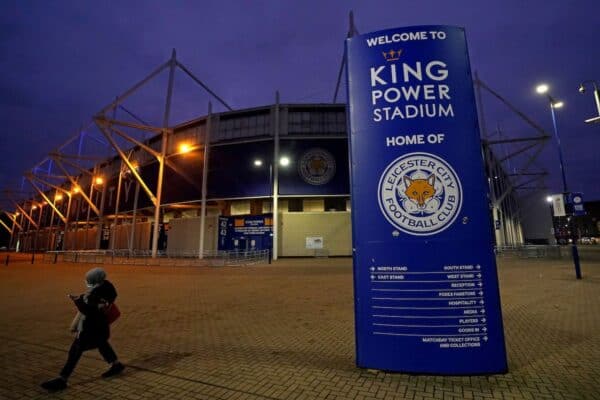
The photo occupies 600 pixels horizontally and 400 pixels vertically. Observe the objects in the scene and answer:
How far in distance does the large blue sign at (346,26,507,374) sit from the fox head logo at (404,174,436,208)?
0.01m

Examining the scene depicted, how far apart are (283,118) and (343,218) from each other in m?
12.7

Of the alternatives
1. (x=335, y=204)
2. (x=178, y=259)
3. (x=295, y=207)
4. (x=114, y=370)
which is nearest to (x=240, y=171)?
(x=295, y=207)

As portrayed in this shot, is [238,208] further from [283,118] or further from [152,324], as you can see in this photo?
[152,324]

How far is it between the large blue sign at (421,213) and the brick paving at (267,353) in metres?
0.44

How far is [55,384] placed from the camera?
3521 mm

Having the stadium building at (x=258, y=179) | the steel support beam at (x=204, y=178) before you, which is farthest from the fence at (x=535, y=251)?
the steel support beam at (x=204, y=178)

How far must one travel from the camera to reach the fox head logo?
382 cm

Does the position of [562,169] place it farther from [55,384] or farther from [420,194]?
[55,384]

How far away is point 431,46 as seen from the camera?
410 cm

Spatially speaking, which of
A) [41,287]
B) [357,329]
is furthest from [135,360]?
Result: [41,287]

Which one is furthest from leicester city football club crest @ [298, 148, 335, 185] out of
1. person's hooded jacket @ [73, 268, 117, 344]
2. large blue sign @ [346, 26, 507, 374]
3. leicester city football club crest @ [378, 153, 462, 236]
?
person's hooded jacket @ [73, 268, 117, 344]

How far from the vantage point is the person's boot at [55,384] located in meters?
3.52

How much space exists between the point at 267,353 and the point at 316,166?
2692 centimetres

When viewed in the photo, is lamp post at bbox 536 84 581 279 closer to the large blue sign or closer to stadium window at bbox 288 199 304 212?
the large blue sign
